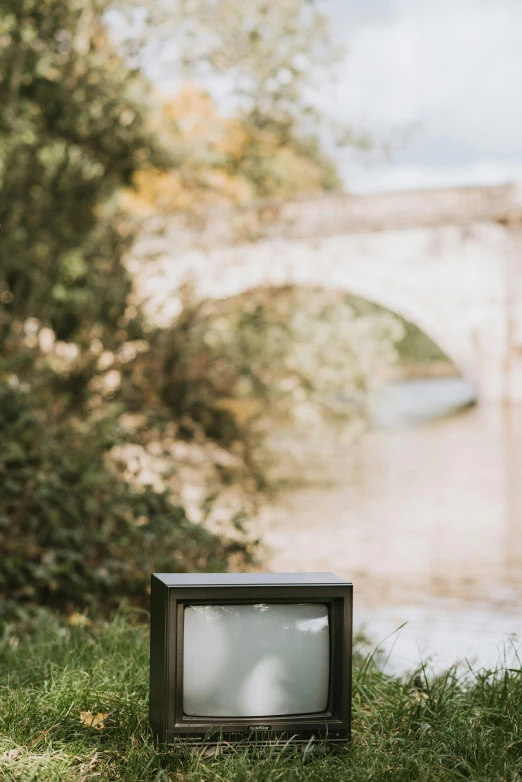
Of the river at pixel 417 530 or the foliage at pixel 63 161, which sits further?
the foliage at pixel 63 161

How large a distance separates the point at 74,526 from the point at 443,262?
39.1ft

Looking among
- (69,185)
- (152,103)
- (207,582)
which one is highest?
(152,103)

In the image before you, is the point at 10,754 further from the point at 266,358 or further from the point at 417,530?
the point at 266,358

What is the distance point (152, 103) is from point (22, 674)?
5.38m

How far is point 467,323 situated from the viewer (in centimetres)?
1633

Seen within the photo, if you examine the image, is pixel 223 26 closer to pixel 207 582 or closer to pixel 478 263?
pixel 207 582

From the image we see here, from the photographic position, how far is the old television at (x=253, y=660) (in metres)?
2.16

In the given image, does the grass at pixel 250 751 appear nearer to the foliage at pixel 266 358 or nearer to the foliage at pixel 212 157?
the foliage at pixel 266 358

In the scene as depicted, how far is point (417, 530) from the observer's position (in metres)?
8.33

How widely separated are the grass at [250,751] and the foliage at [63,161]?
3.19 metres

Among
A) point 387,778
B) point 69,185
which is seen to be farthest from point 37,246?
point 387,778

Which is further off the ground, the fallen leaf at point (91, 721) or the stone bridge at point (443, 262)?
the stone bridge at point (443, 262)

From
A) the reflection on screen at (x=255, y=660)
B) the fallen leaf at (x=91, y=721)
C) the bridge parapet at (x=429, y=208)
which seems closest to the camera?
the reflection on screen at (x=255, y=660)

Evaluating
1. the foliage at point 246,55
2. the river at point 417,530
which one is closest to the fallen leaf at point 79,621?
the river at point 417,530
